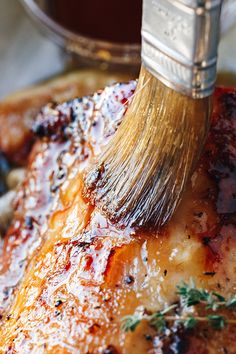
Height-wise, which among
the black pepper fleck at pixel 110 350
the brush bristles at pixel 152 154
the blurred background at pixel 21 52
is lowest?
the blurred background at pixel 21 52

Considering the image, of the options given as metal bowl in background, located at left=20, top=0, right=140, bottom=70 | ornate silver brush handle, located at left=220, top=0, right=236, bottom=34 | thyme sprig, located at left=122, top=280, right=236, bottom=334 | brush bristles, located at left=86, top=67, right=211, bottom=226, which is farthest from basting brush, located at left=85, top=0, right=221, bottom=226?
ornate silver brush handle, located at left=220, top=0, right=236, bottom=34

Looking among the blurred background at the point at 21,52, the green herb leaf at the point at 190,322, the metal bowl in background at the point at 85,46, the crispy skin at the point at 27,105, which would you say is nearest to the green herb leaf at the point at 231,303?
the green herb leaf at the point at 190,322

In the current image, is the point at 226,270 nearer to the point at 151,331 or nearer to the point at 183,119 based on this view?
the point at 151,331

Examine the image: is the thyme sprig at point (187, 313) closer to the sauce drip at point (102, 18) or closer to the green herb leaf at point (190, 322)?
the green herb leaf at point (190, 322)

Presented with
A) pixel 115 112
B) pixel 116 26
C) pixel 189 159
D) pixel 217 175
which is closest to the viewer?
pixel 189 159

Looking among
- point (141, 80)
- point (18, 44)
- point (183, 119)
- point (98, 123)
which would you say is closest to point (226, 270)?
point (183, 119)

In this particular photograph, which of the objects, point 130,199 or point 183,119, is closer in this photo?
point 183,119

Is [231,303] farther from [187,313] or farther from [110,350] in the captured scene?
[110,350]
